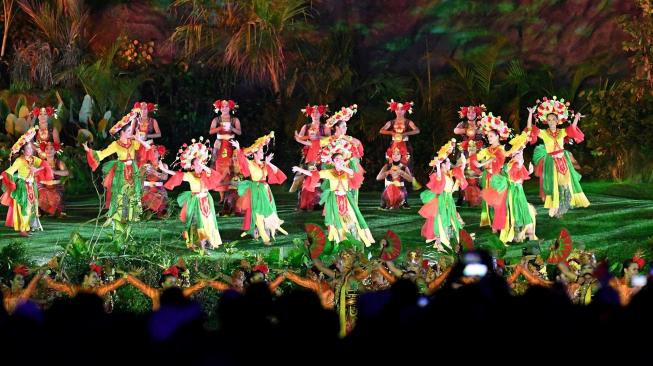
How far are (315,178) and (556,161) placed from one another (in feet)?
9.36

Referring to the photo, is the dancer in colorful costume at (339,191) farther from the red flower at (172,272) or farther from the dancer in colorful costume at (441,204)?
the red flower at (172,272)

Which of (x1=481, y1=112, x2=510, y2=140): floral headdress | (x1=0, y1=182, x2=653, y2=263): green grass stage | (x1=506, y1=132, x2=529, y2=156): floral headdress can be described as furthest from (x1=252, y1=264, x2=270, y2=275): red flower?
(x1=481, y1=112, x2=510, y2=140): floral headdress

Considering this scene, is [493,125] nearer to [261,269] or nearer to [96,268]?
[261,269]

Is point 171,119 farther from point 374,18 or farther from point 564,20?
point 564,20

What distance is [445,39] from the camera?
2159 cm

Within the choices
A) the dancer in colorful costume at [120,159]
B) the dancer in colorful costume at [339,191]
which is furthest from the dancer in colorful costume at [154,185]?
the dancer in colorful costume at [339,191]

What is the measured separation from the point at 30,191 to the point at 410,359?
10.5 m

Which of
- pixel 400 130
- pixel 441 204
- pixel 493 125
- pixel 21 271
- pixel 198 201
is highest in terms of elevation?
pixel 400 130

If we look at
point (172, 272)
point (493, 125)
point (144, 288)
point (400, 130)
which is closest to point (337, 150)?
point (493, 125)

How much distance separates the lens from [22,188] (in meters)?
13.5

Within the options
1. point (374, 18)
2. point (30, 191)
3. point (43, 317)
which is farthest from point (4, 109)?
point (43, 317)

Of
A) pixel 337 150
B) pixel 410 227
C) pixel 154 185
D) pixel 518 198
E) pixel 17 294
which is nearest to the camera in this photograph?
pixel 17 294

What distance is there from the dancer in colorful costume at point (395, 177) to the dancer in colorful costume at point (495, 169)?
88.1 inches

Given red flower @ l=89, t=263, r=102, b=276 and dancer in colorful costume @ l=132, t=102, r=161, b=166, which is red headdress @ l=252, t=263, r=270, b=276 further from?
dancer in colorful costume @ l=132, t=102, r=161, b=166
